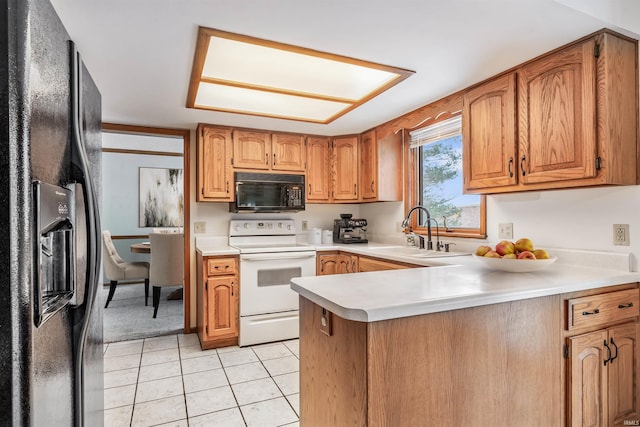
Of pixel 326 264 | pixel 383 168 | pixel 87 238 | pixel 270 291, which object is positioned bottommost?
pixel 270 291

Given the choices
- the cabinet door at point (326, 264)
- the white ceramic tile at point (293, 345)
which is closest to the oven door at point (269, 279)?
the cabinet door at point (326, 264)

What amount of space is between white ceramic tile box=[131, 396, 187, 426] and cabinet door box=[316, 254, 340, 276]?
5.54 ft

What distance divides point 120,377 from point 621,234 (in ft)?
11.2

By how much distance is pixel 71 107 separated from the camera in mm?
1063

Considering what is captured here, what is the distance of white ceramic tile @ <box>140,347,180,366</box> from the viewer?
114 inches

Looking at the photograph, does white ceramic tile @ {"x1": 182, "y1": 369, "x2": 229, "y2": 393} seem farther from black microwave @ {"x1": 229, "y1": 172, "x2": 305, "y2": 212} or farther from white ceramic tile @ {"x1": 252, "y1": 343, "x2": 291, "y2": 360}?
black microwave @ {"x1": 229, "y1": 172, "x2": 305, "y2": 212}

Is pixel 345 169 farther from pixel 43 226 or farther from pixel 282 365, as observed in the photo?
pixel 43 226

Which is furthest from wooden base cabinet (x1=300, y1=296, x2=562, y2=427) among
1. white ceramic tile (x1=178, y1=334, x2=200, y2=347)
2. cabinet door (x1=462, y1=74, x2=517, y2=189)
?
white ceramic tile (x1=178, y1=334, x2=200, y2=347)

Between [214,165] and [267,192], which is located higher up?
[214,165]

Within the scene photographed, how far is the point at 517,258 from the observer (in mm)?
1747

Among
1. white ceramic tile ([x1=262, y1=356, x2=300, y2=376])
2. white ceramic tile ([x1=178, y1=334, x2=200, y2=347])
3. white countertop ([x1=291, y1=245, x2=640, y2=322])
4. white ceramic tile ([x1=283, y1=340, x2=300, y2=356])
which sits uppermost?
white countertop ([x1=291, y1=245, x2=640, y2=322])

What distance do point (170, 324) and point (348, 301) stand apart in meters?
3.33

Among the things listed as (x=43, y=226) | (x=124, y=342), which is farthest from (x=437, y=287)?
(x=124, y=342)

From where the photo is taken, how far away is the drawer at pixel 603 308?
1552 millimetres
